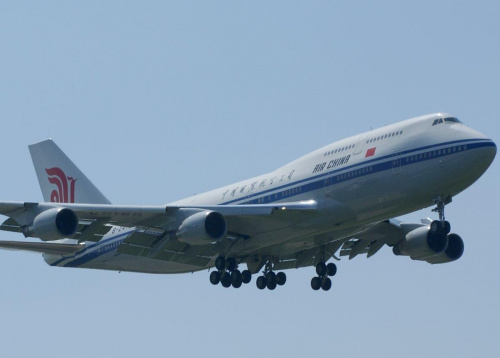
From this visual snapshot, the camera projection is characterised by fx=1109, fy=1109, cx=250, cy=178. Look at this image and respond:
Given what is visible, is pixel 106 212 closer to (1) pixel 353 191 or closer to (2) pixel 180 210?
(2) pixel 180 210

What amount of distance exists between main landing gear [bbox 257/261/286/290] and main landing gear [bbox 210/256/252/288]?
2.02m

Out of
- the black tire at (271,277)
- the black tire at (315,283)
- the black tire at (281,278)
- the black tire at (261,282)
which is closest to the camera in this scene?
the black tire at (315,283)

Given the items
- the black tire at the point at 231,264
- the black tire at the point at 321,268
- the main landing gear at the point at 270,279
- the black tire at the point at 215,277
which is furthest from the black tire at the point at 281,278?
the black tire at the point at 215,277

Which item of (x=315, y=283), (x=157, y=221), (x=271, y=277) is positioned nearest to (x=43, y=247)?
(x=157, y=221)

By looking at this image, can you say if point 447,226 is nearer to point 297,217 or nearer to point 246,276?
Answer: point 297,217

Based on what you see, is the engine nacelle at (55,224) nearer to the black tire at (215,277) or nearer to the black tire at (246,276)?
the black tire at (215,277)

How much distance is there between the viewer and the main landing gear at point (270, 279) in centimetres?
6334

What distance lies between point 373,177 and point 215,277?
12464 millimetres

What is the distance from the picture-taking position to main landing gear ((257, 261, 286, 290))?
208 feet

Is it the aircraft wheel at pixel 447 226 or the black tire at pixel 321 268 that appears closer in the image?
the aircraft wheel at pixel 447 226

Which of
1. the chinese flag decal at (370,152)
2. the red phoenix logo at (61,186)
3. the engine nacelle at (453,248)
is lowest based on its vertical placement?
the engine nacelle at (453,248)

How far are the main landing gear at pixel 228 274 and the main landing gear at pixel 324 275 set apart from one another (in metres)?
4.19

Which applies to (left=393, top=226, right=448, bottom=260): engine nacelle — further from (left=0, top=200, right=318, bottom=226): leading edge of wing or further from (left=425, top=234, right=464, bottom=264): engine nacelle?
(left=0, top=200, right=318, bottom=226): leading edge of wing

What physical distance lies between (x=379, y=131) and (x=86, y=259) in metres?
20.7
